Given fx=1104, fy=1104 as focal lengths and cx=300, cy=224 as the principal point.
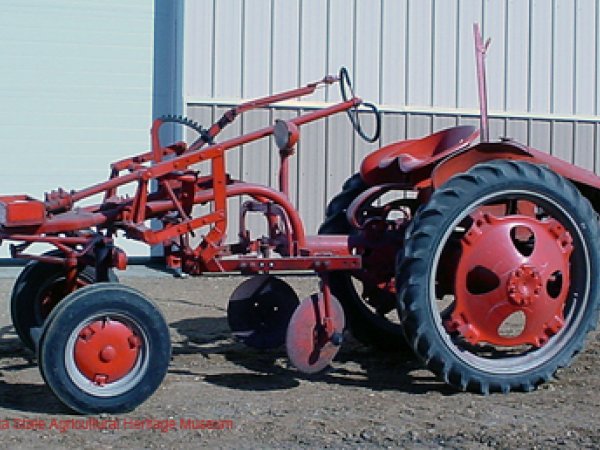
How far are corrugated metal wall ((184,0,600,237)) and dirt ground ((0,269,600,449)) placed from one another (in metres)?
5.15

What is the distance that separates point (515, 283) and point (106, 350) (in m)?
2.27

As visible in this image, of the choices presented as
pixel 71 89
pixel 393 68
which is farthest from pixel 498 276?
pixel 71 89

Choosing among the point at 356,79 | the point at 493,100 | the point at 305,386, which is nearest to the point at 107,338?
the point at 305,386

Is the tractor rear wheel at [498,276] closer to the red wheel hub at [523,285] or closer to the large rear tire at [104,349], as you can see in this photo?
the red wheel hub at [523,285]

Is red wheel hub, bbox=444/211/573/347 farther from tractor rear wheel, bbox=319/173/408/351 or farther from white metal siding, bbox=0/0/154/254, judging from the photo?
white metal siding, bbox=0/0/154/254

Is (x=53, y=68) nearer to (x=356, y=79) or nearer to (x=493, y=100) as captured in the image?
(x=356, y=79)

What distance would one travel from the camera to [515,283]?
6.13 m

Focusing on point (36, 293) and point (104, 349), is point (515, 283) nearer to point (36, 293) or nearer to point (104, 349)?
point (104, 349)

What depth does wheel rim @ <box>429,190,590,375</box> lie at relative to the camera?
6137 millimetres

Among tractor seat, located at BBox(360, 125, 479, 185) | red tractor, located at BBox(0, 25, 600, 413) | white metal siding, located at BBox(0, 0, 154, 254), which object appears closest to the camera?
red tractor, located at BBox(0, 25, 600, 413)

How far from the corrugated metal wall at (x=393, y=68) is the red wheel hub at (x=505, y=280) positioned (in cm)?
620

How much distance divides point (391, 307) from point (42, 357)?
258 centimetres

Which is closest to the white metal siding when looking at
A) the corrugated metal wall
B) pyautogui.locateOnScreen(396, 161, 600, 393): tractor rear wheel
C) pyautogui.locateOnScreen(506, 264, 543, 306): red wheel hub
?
the corrugated metal wall

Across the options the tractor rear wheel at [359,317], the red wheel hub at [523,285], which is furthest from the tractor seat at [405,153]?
the red wheel hub at [523,285]
